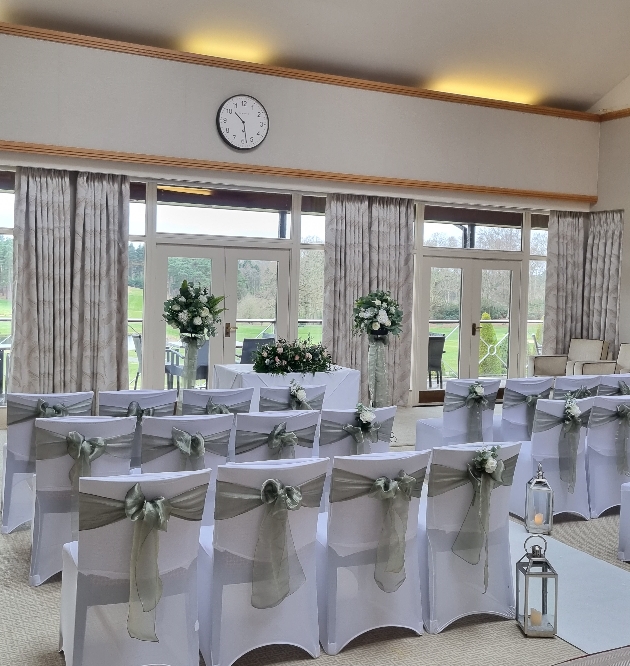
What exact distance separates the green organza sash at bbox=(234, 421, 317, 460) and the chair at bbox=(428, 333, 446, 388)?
6.36 metres

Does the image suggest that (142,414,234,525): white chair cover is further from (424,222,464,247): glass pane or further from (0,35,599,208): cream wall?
(424,222,464,247): glass pane

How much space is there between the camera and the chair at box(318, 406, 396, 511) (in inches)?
173

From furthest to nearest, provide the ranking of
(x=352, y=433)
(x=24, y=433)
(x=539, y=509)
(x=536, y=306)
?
(x=536, y=306)
(x=539, y=509)
(x=24, y=433)
(x=352, y=433)

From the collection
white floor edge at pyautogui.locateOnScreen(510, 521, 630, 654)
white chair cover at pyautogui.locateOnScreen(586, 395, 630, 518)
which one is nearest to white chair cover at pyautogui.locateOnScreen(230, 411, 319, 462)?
white floor edge at pyautogui.locateOnScreen(510, 521, 630, 654)

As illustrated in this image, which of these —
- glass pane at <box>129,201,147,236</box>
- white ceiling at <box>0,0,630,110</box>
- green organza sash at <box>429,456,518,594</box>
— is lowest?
green organza sash at <box>429,456,518,594</box>

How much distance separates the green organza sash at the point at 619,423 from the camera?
208 inches

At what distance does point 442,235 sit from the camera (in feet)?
34.0

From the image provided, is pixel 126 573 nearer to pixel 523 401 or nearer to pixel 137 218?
pixel 523 401

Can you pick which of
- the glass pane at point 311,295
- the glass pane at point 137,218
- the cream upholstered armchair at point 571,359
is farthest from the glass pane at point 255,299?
the cream upholstered armchair at point 571,359

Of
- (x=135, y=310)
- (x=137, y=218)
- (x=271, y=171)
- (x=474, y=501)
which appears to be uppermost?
(x=271, y=171)

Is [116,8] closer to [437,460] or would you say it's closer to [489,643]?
[437,460]

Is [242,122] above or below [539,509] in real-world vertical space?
above

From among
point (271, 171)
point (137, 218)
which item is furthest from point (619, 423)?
point (137, 218)

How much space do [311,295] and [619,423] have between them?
489 centimetres
